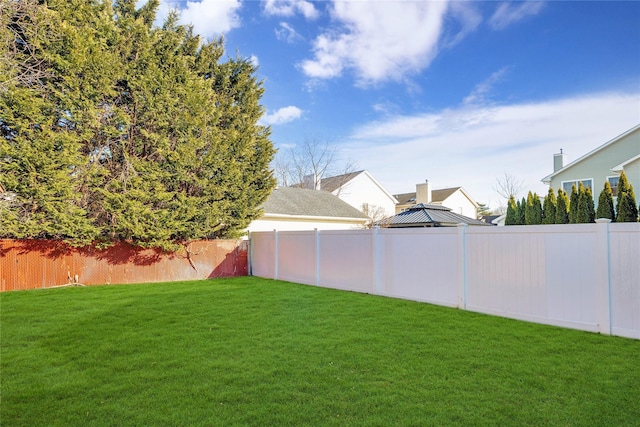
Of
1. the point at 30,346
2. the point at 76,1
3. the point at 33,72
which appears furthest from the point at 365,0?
the point at 30,346

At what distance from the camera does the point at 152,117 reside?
9961 millimetres

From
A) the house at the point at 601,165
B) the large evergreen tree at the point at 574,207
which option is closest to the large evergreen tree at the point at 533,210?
the large evergreen tree at the point at 574,207

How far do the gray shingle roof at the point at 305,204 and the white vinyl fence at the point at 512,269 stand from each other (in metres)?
7.58

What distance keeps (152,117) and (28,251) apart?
451 cm

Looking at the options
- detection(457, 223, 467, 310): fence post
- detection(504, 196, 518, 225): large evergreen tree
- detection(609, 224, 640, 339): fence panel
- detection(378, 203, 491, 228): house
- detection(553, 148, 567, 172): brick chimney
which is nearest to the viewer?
detection(609, 224, 640, 339): fence panel

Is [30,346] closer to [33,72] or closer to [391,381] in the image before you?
[391,381]

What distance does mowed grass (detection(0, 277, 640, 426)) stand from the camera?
2.77 metres

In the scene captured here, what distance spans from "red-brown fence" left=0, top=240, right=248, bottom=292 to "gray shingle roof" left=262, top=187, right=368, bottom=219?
4.02m

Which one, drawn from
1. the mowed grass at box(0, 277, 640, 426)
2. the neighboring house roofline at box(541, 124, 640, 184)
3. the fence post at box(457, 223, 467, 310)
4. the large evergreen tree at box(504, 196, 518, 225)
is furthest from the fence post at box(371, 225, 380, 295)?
the neighboring house roofline at box(541, 124, 640, 184)

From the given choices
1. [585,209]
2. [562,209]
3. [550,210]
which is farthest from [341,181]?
[585,209]

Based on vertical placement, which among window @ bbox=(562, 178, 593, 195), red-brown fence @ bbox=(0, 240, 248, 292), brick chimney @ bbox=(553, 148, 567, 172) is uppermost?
brick chimney @ bbox=(553, 148, 567, 172)

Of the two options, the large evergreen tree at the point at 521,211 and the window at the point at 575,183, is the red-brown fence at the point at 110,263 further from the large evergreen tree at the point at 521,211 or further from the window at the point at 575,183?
the window at the point at 575,183

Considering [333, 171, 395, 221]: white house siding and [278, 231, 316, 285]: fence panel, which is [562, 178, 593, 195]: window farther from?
[278, 231, 316, 285]: fence panel

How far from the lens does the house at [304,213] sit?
51.7 feet
